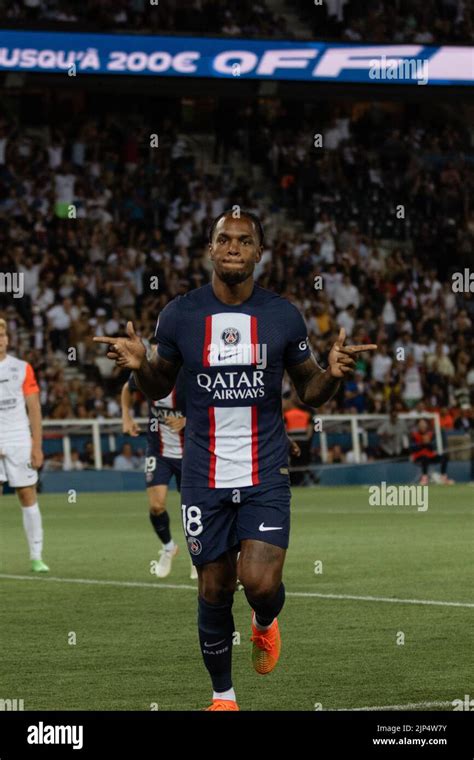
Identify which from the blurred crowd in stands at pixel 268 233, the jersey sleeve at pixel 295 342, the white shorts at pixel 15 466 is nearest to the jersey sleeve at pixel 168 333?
the jersey sleeve at pixel 295 342

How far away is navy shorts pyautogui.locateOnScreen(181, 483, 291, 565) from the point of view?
712cm

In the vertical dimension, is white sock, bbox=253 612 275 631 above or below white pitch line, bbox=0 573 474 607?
above

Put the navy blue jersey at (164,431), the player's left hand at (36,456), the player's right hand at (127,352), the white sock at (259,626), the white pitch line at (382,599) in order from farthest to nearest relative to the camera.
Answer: the player's left hand at (36,456) → the navy blue jersey at (164,431) → the white pitch line at (382,599) → the white sock at (259,626) → the player's right hand at (127,352)

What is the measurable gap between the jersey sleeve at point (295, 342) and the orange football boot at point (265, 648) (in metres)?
1.41

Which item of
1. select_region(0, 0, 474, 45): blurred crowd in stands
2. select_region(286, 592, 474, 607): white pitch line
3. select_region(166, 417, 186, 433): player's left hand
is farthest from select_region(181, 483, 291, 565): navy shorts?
select_region(0, 0, 474, 45): blurred crowd in stands

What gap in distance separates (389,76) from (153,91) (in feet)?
16.0

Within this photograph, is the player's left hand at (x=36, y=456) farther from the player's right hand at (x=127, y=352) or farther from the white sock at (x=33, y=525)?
the player's right hand at (x=127, y=352)

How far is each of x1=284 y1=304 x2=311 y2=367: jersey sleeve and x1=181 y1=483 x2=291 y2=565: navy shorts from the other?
62cm

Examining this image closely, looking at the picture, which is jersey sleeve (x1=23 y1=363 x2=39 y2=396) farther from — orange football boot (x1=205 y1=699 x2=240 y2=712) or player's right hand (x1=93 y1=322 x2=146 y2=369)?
orange football boot (x1=205 y1=699 x2=240 y2=712)

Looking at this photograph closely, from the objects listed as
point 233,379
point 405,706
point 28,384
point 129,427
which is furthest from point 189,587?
point 233,379

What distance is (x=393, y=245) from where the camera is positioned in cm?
3139

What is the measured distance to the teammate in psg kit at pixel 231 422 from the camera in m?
7.10
